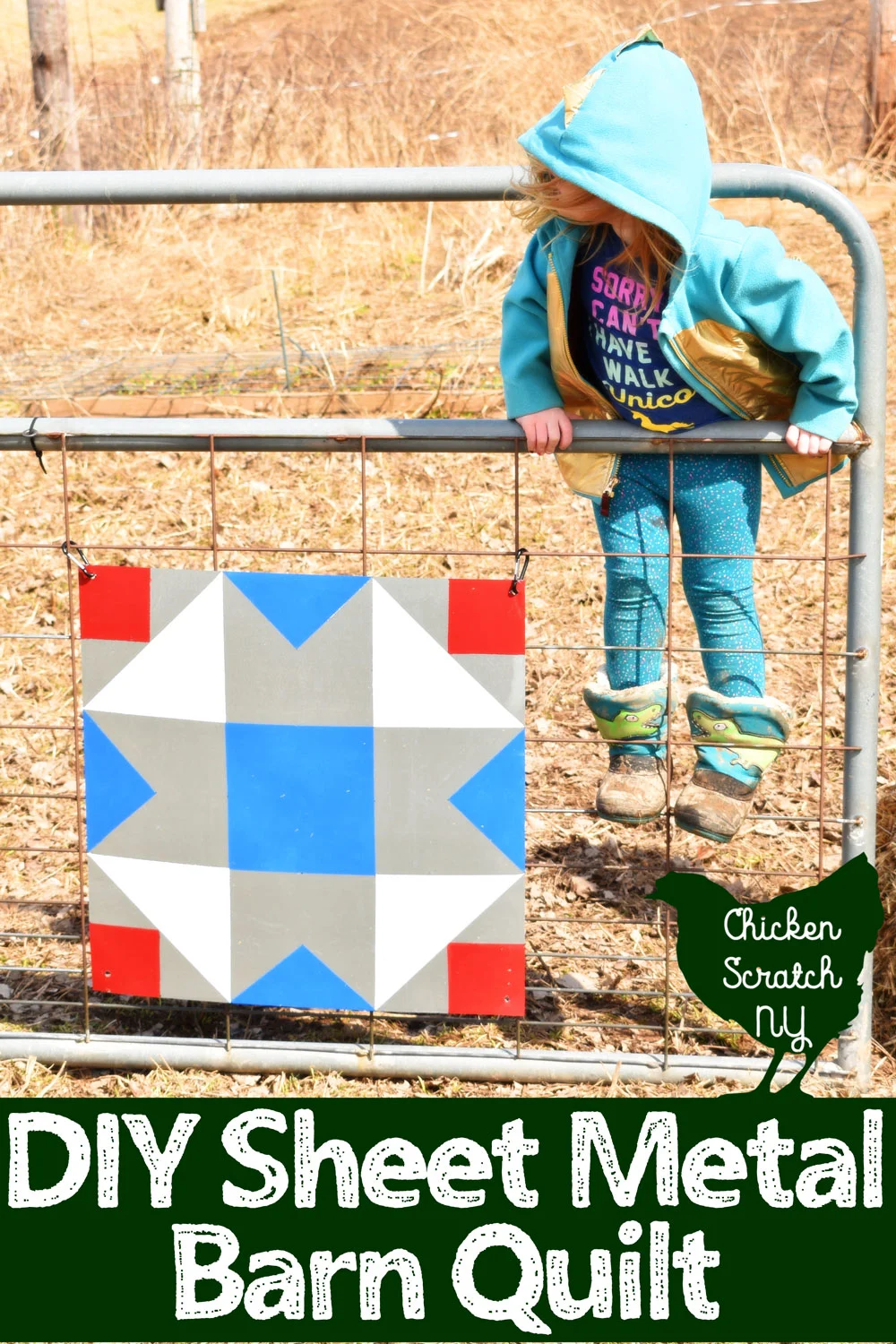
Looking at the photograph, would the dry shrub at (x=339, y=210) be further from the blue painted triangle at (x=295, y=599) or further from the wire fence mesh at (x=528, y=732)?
the blue painted triangle at (x=295, y=599)

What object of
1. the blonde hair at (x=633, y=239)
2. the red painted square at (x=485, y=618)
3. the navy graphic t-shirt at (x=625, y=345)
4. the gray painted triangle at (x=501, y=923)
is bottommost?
the gray painted triangle at (x=501, y=923)

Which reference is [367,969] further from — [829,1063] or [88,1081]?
[829,1063]

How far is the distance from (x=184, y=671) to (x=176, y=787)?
21 cm

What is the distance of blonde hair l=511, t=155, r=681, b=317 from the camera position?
8.07 ft

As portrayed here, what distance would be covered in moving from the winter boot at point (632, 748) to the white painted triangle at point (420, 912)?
412 mm

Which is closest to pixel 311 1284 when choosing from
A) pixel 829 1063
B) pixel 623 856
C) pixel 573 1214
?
pixel 573 1214

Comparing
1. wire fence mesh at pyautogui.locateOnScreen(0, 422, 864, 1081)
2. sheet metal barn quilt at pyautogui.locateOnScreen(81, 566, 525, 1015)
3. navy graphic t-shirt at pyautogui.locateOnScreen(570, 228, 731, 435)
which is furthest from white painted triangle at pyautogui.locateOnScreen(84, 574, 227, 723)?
navy graphic t-shirt at pyautogui.locateOnScreen(570, 228, 731, 435)

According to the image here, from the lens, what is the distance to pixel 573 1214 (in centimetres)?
233

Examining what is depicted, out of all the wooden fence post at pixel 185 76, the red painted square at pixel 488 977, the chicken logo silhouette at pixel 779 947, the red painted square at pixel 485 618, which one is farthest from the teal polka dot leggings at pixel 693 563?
the wooden fence post at pixel 185 76

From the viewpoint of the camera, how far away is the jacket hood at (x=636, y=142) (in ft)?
7.64

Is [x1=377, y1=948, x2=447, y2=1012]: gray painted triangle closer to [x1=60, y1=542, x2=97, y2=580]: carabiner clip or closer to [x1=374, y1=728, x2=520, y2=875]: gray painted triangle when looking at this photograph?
[x1=374, y1=728, x2=520, y2=875]: gray painted triangle

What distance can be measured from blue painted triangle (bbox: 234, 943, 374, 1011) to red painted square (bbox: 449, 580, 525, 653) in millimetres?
617

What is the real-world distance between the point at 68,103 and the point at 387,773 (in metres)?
7.75

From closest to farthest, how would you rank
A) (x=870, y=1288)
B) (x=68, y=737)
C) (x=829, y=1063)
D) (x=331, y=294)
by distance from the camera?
(x=870, y=1288) < (x=829, y=1063) < (x=68, y=737) < (x=331, y=294)
